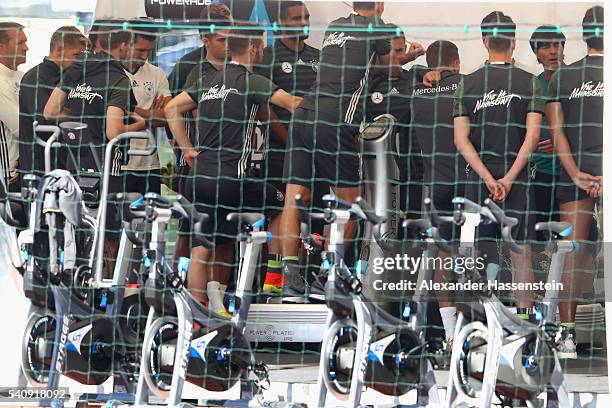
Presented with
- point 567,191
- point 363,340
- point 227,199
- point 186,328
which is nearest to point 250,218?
point 227,199

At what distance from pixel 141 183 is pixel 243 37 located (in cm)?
100

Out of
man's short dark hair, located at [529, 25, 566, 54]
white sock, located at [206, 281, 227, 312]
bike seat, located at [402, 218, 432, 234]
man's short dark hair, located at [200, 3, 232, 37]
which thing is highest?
man's short dark hair, located at [200, 3, 232, 37]

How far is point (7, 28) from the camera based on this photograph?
26.5 feet

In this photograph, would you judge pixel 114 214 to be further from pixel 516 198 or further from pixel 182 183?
pixel 516 198

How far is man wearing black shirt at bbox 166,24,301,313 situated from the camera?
7949 mm

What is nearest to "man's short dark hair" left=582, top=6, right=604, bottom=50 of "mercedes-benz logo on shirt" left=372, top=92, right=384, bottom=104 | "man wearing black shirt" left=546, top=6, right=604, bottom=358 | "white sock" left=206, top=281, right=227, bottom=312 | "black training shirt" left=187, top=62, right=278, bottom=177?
"man wearing black shirt" left=546, top=6, right=604, bottom=358

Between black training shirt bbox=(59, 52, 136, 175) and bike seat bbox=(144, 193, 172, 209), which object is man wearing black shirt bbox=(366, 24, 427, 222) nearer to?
bike seat bbox=(144, 193, 172, 209)

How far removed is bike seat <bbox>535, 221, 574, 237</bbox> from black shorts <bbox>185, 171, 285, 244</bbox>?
1396 millimetres

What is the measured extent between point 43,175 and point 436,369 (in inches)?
92.8

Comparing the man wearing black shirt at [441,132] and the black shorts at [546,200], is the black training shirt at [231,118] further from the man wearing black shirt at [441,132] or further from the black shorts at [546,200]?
the black shorts at [546,200]

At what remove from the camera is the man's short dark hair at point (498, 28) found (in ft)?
25.5

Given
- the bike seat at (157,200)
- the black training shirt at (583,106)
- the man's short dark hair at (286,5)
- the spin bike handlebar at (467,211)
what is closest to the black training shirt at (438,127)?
the spin bike handlebar at (467,211)

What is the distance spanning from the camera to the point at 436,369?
787 centimetres

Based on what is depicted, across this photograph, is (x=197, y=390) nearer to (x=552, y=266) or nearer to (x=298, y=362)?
(x=298, y=362)
